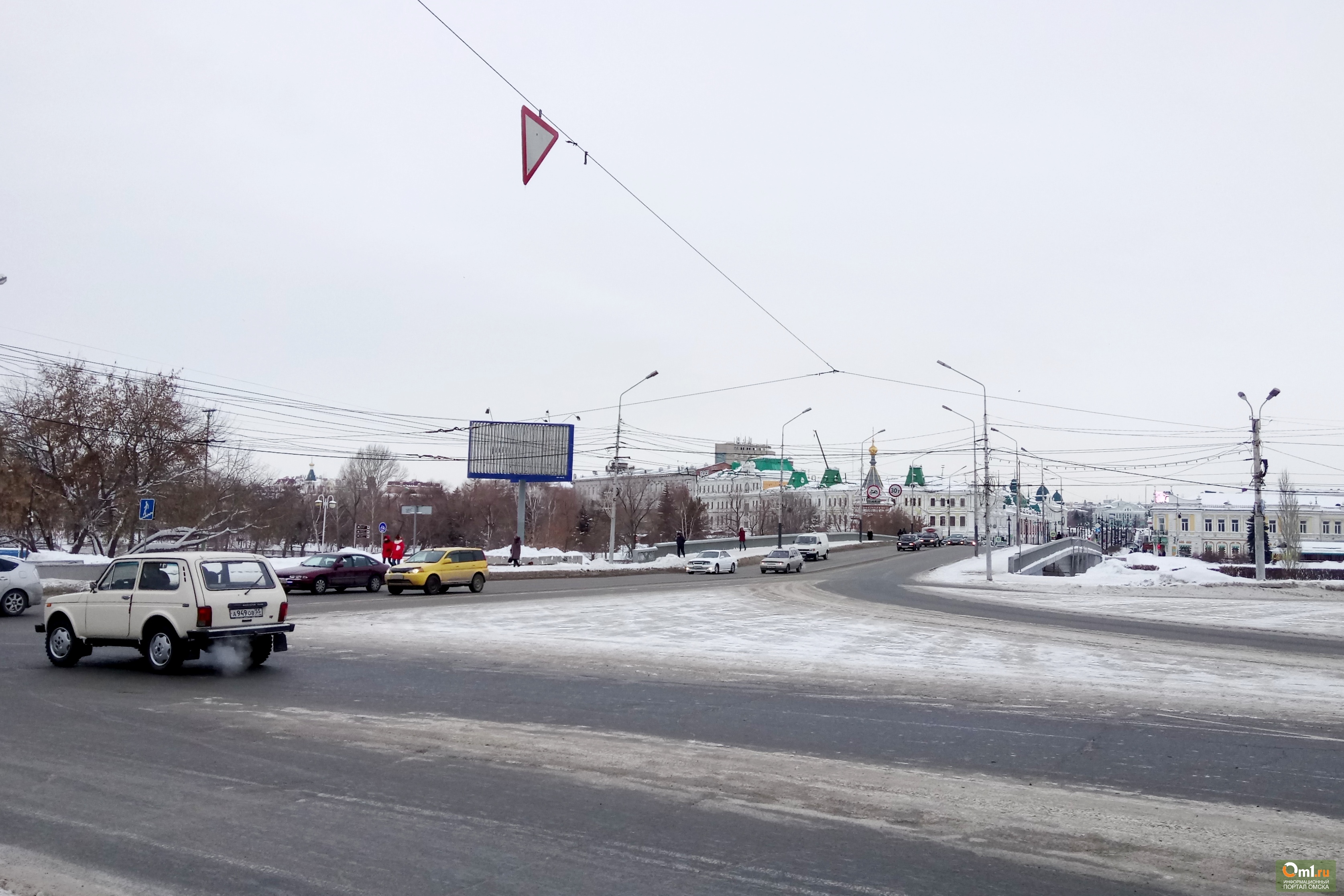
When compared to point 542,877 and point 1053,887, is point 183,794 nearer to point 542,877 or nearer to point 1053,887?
point 542,877

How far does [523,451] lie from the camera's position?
220ft

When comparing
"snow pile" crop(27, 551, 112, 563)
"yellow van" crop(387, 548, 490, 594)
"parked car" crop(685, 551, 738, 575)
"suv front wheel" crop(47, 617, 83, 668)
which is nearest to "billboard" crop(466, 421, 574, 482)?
"parked car" crop(685, 551, 738, 575)

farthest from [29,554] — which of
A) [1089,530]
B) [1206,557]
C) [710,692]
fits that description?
[1089,530]

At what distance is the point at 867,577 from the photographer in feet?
160

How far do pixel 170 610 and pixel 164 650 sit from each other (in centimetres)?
62

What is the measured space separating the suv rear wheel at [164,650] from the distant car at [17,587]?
40.4 feet

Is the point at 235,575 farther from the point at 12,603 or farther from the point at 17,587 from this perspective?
the point at 12,603

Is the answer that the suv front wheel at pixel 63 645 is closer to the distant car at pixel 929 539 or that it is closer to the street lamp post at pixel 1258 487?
the street lamp post at pixel 1258 487

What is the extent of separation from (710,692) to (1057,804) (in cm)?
606

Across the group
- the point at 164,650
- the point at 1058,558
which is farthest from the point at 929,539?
the point at 164,650

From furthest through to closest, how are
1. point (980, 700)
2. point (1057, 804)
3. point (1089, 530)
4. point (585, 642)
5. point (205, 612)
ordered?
point (1089, 530) < point (585, 642) < point (205, 612) < point (980, 700) < point (1057, 804)

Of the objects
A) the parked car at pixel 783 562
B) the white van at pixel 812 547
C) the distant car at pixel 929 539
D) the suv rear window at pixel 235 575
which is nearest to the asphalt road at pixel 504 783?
the suv rear window at pixel 235 575

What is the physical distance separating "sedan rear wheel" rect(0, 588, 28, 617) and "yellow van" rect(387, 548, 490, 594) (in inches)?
506

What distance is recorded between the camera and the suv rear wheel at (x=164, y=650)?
13.6 meters
